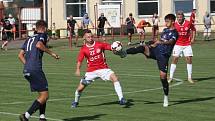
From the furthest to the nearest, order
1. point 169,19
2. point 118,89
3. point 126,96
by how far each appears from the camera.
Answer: point 126,96 → point 169,19 → point 118,89

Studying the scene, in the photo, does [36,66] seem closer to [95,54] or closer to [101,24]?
[95,54]

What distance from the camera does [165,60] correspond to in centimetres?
1680

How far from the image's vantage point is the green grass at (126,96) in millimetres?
15273

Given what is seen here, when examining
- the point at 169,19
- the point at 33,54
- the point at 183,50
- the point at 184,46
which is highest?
the point at 169,19

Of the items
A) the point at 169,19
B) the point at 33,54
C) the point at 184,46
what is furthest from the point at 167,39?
the point at 184,46

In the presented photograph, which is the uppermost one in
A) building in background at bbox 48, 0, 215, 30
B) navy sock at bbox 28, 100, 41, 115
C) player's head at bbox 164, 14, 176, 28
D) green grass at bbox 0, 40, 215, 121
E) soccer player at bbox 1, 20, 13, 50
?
building in background at bbox 48, 0, 215, 30

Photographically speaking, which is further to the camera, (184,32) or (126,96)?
(184,32)

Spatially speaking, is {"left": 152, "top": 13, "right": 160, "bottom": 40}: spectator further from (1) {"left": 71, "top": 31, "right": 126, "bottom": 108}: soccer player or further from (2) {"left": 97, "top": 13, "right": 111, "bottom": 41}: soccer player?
(1) {"left": 71, "top": 31, "right": 126, "bottom": 108}: soccer player

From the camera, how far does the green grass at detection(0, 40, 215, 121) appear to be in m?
15.3

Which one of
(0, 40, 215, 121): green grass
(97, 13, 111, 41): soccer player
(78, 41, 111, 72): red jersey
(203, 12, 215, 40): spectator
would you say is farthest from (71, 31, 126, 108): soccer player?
(97, 13, 111, 41): soccer player

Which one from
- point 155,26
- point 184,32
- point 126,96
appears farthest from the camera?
point 155,26

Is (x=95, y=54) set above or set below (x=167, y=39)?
below

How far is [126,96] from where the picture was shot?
19.0 m

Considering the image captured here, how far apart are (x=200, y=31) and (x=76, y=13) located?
11.6m
